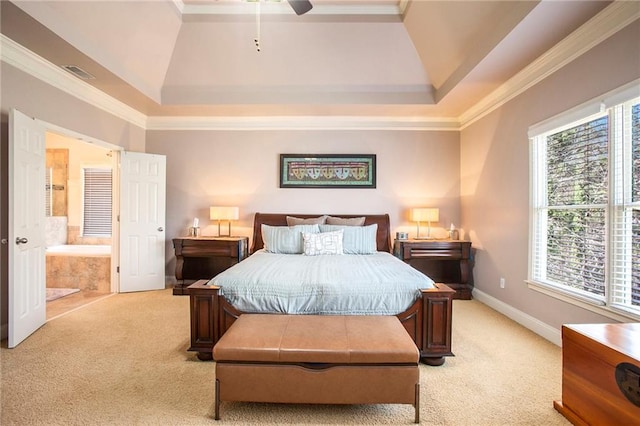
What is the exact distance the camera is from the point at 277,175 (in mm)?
4848

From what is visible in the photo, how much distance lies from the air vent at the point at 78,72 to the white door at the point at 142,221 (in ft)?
3.74

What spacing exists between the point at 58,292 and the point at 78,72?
3253 mm

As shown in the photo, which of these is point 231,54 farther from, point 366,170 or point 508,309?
point 508,309

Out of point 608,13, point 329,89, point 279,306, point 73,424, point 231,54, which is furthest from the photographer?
point 329,89

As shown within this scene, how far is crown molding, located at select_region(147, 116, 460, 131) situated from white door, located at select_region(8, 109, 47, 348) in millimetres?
1947

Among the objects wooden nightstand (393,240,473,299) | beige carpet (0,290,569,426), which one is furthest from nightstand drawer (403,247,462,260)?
beige carpet (0,290,569,426)

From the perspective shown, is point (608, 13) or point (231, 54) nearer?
point (608, 13)

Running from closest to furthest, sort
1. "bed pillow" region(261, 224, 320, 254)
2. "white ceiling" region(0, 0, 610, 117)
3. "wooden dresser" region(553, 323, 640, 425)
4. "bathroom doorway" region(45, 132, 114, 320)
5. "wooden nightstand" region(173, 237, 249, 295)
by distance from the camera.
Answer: "wooden dresser" region(553, 323, 640, 425) → "white ceiling" region(0, 0, 610, 117) → "bed pillow" region(261, 224, 320, 254) → "wooden nightstand" region(173, 237, 249, 295) → "bathroom doorway" region(45, 132, 114, 320)

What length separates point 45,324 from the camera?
316cm

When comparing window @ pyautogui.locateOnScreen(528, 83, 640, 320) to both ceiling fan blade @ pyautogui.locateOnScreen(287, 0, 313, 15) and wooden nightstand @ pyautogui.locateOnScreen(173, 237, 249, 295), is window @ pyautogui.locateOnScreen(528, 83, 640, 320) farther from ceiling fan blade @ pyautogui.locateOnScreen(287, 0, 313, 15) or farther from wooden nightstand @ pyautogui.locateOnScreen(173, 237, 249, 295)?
wooden nightstand @ pyautogui.locateOnScreen(173, 237, 249, 295)

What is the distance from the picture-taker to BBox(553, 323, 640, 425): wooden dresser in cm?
140

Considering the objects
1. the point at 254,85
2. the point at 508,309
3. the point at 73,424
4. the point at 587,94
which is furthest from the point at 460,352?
the point at 254,85

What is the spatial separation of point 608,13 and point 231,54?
3.82 m

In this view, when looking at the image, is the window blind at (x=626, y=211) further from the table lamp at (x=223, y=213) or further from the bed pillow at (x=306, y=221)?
the table lamp at (x=223, y=213)
